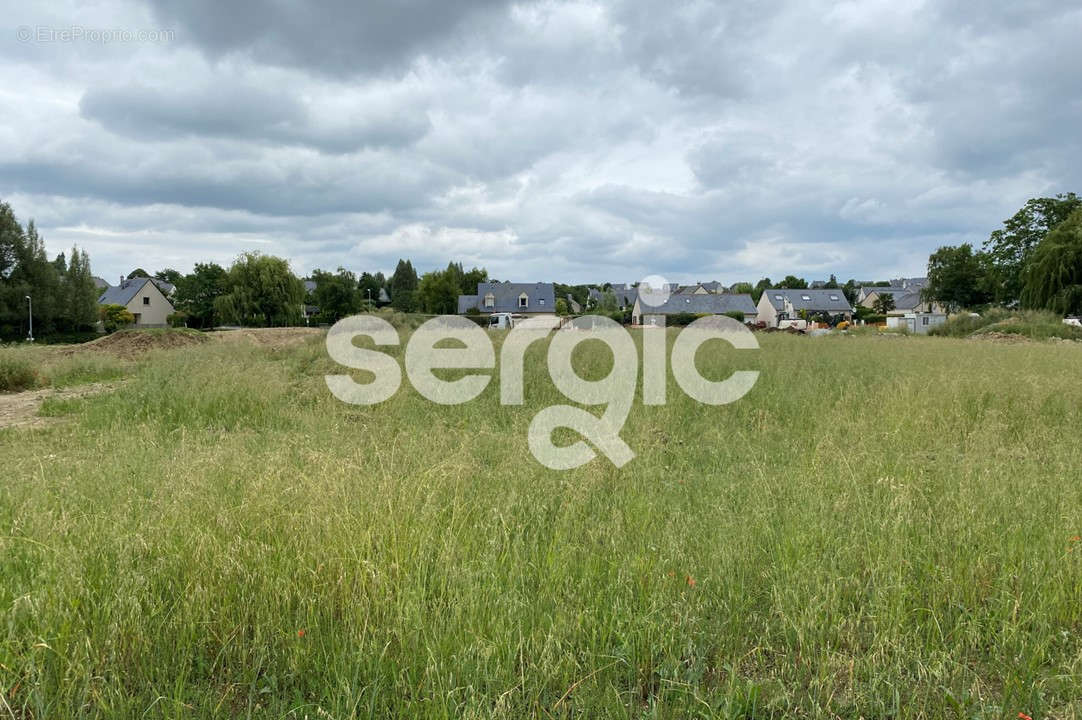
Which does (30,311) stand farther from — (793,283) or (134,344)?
(793,283)

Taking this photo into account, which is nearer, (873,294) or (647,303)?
(647,303)

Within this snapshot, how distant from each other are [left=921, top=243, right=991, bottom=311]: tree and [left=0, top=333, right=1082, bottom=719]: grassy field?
7435cm

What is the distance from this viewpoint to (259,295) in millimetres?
49812

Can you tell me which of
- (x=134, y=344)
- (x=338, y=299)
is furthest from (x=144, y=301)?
(x=134, y=344)

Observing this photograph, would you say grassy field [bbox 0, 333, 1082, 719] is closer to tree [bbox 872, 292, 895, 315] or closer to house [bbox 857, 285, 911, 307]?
tree [bbox 872, 292, 895, 315]

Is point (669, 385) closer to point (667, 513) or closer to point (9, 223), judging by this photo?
point (667, 513)

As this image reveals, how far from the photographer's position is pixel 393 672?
2264mm

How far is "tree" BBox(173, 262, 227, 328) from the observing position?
187ft

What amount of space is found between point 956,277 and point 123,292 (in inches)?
3909

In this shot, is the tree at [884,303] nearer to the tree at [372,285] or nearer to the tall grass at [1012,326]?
the tall grass at [1012,326]

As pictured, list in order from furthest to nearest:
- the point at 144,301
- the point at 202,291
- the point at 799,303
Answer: the point at 799,303
the point at 144,301
the point at 202,291

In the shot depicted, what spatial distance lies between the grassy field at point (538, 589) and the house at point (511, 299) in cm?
7218

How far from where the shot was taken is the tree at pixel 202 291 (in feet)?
187
